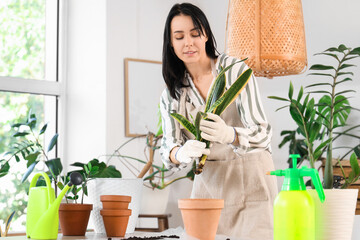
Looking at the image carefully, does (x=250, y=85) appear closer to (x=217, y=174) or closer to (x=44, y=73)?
(x=217, y=174)

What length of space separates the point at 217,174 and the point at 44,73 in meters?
2.63

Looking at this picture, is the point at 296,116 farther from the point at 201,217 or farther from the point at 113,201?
the point at 201,217

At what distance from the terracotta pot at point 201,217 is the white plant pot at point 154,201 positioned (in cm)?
278

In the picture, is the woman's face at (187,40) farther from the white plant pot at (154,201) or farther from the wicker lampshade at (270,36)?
the white plant pot at (154,201)

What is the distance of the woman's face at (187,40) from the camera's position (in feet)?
6.01

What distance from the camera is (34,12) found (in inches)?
160

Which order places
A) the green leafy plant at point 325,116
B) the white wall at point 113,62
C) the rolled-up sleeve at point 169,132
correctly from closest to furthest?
1. the rolled-up sleeve at point 169,132
2. the green leafy plant at point 325,116
3. the white wall at point 113,62

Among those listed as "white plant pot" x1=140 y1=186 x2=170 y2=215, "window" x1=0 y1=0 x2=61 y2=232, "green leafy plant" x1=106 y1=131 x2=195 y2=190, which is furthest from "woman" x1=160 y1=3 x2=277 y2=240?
"window" x1=0 y1=0 x2=61 y2=232

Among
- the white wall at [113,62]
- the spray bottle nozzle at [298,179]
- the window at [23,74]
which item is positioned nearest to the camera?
the spray bottle nozzle at [298,179]

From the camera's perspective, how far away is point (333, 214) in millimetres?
1003

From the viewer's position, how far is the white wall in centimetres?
360

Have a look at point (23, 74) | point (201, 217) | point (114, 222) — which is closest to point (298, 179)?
point (201, 217)

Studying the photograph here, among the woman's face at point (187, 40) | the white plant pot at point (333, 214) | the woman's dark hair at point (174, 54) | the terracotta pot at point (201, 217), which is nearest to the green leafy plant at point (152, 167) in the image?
the woman's dark hair at point (174, 54)

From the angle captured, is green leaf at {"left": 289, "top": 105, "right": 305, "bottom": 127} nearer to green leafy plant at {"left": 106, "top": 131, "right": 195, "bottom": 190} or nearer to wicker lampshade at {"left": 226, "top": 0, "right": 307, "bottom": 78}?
wicker lampshade at {"left": 226, "top": 0, "right": 307, "bottom": 78}
